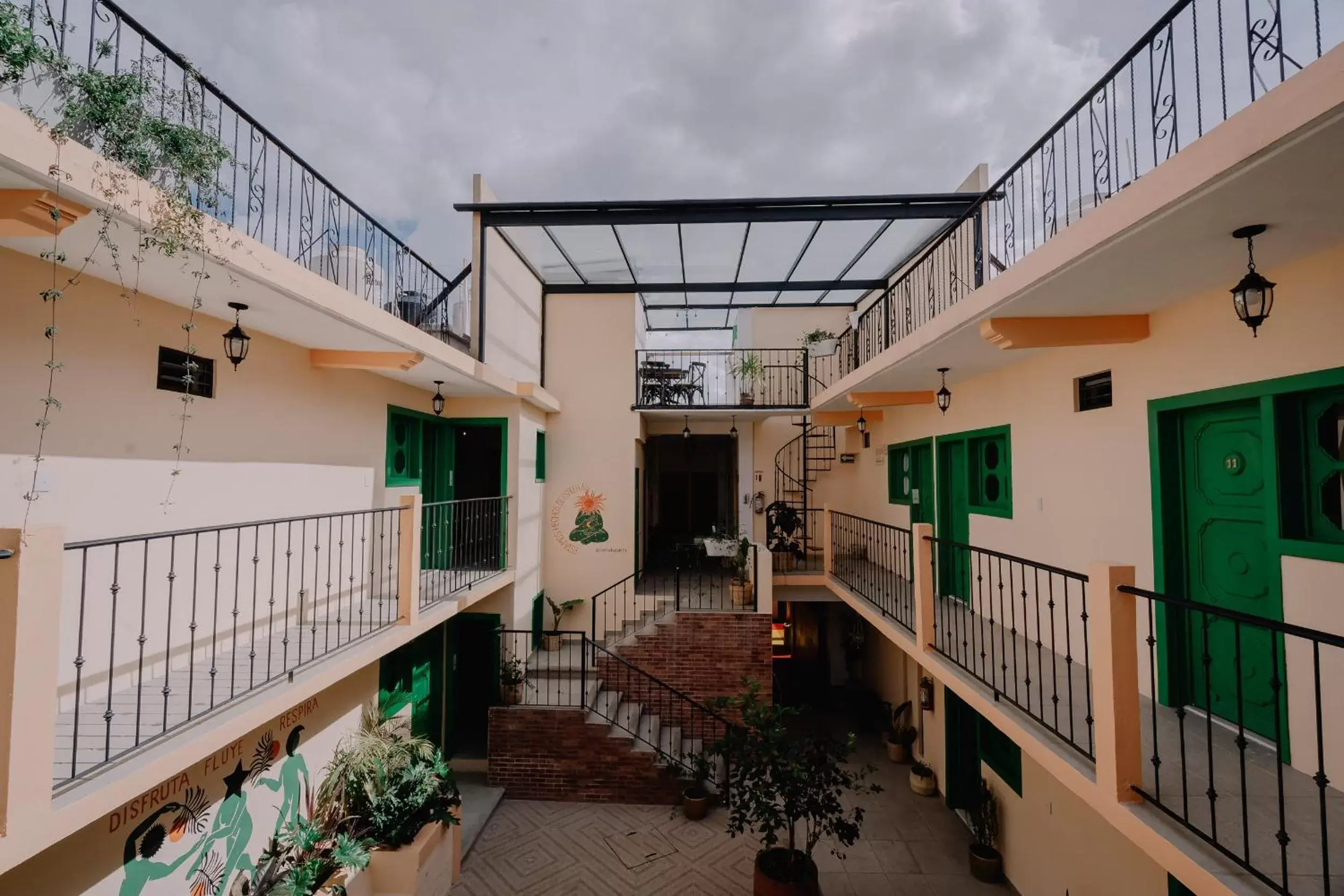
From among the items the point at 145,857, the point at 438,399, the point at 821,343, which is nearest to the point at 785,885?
the point at 145,857

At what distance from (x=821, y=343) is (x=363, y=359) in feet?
28.4

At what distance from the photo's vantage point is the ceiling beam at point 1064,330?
430 cm

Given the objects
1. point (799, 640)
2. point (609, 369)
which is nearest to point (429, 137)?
point (609, 369)

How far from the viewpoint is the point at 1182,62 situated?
3.06m

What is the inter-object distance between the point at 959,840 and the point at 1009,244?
279 inches

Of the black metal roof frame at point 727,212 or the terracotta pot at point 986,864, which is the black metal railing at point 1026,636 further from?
the black metal roof frame at point 727,212

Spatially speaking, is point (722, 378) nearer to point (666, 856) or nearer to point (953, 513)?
point (953, 513)

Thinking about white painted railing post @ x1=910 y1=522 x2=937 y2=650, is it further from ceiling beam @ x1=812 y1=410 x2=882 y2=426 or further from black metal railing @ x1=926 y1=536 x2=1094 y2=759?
ceiling beam @ x1=812 y1=410 x2=882 y2=426

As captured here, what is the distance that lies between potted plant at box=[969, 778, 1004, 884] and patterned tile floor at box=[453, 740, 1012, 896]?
5.4 inches

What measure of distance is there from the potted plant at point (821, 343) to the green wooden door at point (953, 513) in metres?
3.27

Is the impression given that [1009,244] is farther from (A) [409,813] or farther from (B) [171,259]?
(A) [409,813]

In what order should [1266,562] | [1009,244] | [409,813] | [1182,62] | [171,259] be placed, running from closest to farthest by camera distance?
[1182,62] → [171,259] → [1266,562] → [1009,244] → [409,813]

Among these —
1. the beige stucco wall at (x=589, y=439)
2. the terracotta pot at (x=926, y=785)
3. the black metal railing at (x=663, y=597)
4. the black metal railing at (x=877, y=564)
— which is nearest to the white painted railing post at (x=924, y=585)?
the black metal railing at (x=877, y=564)

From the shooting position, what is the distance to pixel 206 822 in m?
4.35
